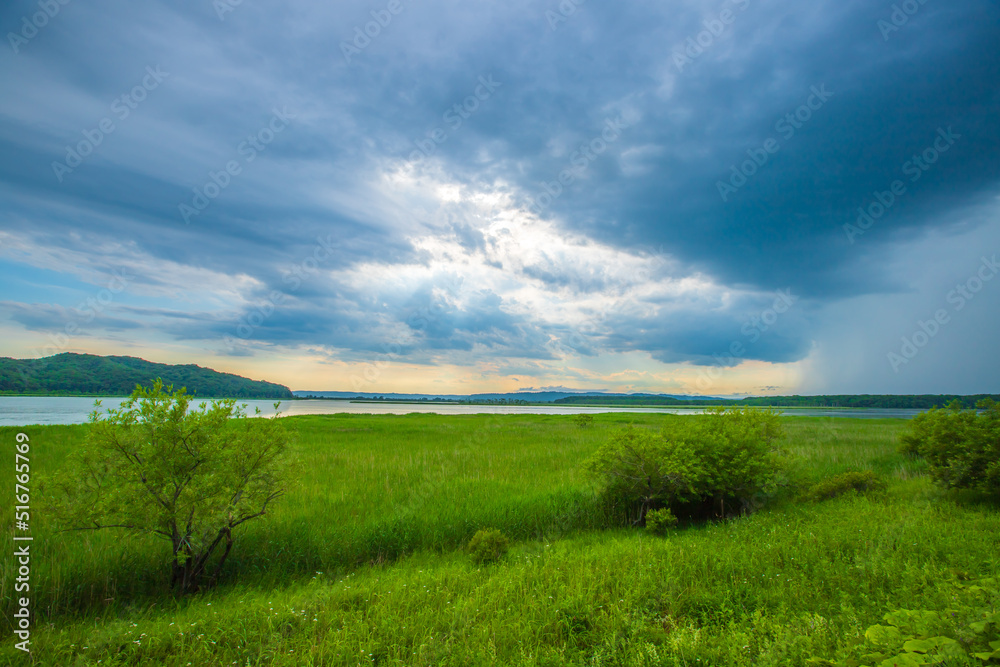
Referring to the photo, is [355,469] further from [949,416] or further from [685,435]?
[949,416]

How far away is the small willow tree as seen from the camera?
221 inches

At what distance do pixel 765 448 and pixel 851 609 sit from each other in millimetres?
6931

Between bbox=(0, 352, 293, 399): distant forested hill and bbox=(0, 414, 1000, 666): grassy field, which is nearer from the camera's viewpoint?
bbox=(0, 414, 1000, 666): grassy field

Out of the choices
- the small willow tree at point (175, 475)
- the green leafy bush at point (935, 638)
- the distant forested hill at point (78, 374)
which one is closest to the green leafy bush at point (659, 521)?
the green leafy bush at point (935, 638)

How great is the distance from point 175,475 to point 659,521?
9413 millimetres

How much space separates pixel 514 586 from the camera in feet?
18.5

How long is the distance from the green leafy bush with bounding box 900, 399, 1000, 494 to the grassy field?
23.9 inches

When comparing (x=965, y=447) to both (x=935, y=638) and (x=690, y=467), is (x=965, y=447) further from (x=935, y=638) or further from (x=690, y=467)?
(x=935, y=638)

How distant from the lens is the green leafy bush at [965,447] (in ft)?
29.6

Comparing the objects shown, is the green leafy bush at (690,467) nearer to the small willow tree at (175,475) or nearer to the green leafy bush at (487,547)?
the green leafy bush at (487,547)

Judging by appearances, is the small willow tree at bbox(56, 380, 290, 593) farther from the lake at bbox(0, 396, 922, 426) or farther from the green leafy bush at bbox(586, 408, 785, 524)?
the green leafy bush at bbox(586, 408, 785, 524)

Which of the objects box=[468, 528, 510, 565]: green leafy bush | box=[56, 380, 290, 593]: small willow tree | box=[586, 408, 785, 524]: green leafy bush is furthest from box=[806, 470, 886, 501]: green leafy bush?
box=[56, 380, 290, 593]: small willow tree

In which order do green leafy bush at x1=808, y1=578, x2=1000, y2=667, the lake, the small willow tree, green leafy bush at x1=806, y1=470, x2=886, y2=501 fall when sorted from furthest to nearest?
the lake, green leafy bush at x1=806, y1=470, x2=886, y2=501, the small willow tree, green leafy bush at x1=808, y1=578, x2=1000, y2=667

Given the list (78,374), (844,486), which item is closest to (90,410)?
(78,374)
